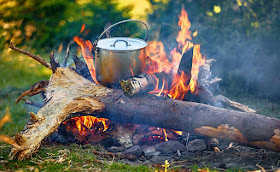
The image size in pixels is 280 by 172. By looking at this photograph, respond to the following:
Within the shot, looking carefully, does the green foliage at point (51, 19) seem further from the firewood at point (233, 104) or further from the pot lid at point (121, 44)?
the firewood at point (233, 104)

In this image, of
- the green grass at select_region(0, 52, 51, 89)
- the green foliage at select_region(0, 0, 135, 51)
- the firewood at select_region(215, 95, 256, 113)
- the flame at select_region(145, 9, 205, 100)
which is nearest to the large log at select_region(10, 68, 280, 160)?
the flame at select_region(145, 9, 205, 100)

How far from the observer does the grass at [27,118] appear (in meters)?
3.38

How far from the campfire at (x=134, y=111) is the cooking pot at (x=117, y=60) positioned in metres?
0.01

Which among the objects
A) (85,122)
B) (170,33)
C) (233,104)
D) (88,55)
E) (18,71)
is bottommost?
(85,122)

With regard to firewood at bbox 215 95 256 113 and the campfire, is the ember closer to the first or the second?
the campfire

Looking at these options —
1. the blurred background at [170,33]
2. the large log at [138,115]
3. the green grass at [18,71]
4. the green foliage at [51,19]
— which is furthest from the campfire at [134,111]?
the green foliage at [51,19]

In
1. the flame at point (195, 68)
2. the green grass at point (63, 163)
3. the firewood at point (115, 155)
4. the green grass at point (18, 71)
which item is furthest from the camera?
the green grass at point (18, 71)

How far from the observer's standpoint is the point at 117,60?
4320mm

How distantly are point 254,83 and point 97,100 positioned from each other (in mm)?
3658

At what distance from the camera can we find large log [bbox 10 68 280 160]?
11.8 ft

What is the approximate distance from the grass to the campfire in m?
0.20

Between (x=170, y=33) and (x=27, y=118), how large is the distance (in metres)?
4.09

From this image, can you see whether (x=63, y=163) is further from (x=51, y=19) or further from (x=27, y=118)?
(x=51, y=19)

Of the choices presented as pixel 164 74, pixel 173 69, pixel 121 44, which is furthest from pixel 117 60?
pixel 173 69
